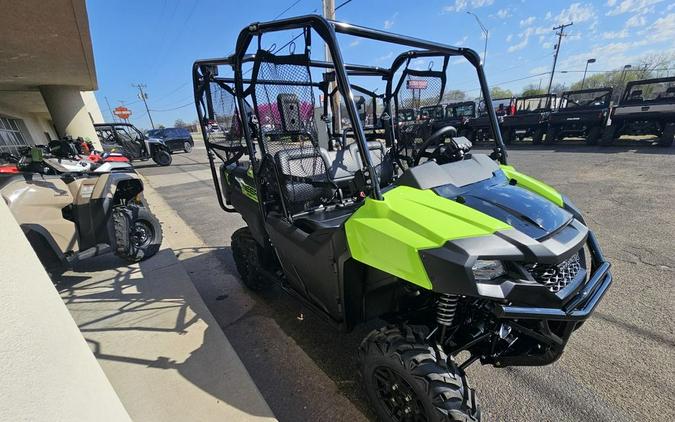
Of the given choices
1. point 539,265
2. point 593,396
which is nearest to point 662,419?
point 593,396

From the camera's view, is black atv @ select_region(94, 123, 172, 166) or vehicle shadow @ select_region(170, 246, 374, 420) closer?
vehicle shadow @ select_region(170, 246, 374, 420)

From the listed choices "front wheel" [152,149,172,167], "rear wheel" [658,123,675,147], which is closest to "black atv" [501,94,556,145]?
"rear wheel" [658,123,675,147]

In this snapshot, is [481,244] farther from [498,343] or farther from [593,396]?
[593,396]

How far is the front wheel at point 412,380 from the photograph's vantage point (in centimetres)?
138

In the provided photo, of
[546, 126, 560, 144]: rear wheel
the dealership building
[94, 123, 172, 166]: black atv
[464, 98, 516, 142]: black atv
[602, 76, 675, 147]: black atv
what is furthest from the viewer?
[94, 123, 172, 166]: black atv

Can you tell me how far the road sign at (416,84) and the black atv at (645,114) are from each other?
1129 centimetres

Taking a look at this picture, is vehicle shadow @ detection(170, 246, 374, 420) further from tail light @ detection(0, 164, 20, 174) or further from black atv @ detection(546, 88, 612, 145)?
black atv @ detection(546, 88, 612, 145)

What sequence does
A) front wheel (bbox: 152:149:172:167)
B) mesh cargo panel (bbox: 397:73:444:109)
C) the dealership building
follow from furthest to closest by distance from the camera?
front wheel (bbox: 152:149:172:167) < the dealership building < mesh cargo panel (bbox: 397:73:444:109)

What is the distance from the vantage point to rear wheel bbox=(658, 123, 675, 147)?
31.4 ft

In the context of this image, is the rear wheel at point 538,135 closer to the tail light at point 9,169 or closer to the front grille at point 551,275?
the front grille at point 551,275

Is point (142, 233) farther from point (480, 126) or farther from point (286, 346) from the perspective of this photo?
point (480, 126)

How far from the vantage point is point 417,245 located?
51.0 inches

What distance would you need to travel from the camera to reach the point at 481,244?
125 centimetres

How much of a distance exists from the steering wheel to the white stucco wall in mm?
2143
